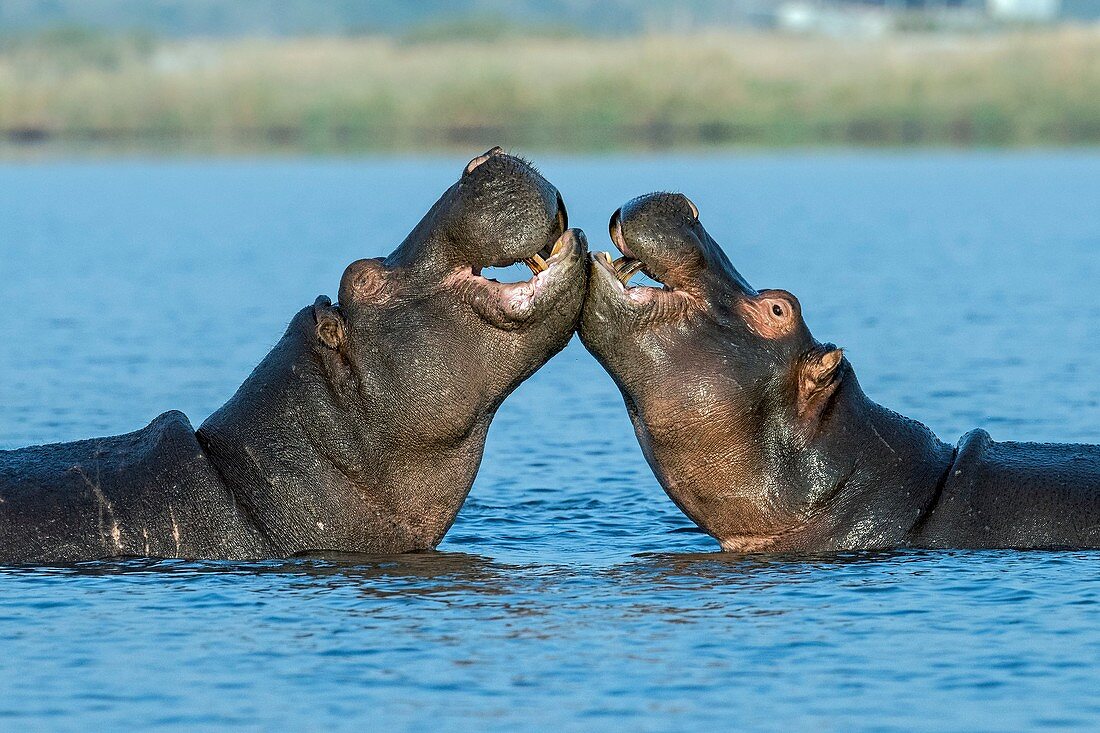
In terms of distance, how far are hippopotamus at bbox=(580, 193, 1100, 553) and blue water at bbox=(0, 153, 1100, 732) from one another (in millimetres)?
194

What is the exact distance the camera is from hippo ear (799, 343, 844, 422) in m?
10.0

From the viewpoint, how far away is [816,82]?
5434 centimetres

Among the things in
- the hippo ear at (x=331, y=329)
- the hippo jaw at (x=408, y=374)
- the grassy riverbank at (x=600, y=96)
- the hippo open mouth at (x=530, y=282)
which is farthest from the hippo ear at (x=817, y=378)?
the grassy riverbank at (x=600, y=96)

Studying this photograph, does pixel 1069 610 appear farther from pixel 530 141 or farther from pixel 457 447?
pixel 530 141

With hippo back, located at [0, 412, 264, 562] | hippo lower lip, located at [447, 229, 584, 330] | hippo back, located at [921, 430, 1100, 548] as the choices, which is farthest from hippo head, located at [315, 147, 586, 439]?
hippo back, located at [921, 430, 1100, 548]

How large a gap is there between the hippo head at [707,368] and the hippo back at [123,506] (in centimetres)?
204

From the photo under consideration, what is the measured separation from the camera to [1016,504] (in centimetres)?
1027

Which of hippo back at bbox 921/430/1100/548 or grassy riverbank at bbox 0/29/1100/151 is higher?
grassy riverbank at bbox 0/29/1100/151

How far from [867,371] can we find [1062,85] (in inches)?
1410

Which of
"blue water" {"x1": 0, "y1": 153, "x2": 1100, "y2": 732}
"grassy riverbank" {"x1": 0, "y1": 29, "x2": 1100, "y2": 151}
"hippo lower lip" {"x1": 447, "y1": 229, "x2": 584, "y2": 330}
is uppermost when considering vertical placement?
"grassy riverbank" {"x1": 0, "y1": 29, "x2": 1100, "y2": 151}

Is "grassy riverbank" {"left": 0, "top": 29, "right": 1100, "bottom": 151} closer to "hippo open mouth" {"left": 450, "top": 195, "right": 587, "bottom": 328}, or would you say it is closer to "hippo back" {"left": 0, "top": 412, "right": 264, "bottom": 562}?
"hippo back" {"left": 0, "top": 412, "right": 264, "bottom": 562}

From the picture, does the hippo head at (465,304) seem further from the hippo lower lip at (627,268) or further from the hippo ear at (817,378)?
the hippo ear at (817,378)

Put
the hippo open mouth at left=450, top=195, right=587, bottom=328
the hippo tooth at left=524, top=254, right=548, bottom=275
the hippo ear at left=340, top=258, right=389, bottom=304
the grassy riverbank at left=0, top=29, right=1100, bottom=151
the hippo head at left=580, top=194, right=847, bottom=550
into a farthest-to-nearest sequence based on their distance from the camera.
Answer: the grassy riverbank at left=0, top=29, right=1100, bottom=151, the hippo ear at left=340, top=258, right=389, bottom=304, the hippo head at left=580, top=194, right=847, bottom=550, the hippo tooth at left=524, top=254, right=548, bottom=275, the hippo open mouth at left=450, top=195, right=587, bottom=328

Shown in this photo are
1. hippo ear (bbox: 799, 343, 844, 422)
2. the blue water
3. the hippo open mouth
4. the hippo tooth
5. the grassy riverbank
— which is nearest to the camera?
the blue water
